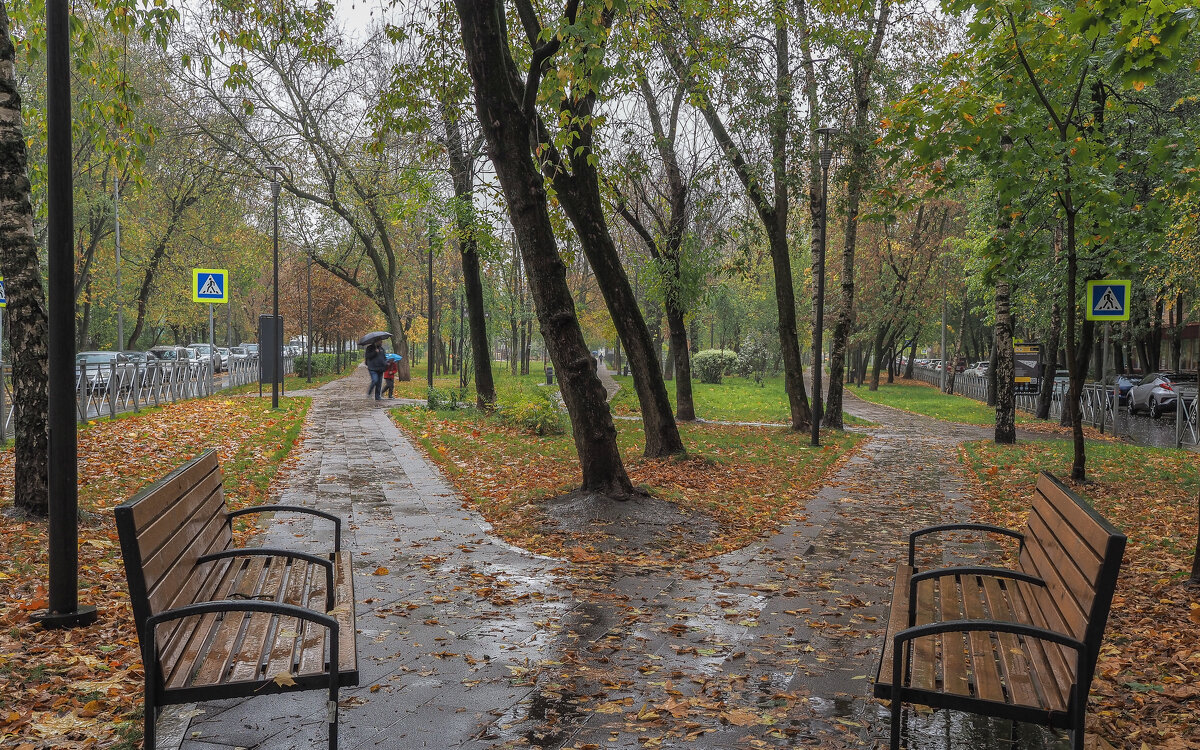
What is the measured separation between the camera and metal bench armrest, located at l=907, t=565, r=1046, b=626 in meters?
3.93

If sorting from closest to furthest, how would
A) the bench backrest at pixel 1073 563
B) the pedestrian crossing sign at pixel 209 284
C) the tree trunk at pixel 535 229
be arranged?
the bench backrest at pixel 1073 563 → the tree trunk at pixel 535 229 → the pedestrian crossing sign at pixel 209 284

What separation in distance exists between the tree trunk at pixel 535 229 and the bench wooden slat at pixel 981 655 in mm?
4557

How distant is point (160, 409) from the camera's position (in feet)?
58.8

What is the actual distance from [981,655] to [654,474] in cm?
754

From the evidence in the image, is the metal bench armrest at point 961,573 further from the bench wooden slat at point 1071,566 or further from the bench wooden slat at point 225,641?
the bench wooden slat at point 225,641

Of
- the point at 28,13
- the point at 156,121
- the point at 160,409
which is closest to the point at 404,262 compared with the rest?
the point at 156,121

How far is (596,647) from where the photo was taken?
15.9 ft

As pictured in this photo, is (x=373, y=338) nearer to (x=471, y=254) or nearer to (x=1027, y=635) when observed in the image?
(x=471, y=254)

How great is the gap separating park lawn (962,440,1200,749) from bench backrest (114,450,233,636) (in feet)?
12.9

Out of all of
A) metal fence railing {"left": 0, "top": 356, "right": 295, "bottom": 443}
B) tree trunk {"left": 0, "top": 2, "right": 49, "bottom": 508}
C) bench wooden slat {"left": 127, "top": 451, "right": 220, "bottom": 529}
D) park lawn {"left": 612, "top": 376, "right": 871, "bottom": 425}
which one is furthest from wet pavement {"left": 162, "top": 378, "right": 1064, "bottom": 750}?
park lawn {"left": 612, "top": 376, "right": 871, "bottom": 425}

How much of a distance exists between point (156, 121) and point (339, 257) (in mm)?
15691

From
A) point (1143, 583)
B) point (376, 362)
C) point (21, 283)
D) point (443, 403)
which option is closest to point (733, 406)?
point (443, 403)

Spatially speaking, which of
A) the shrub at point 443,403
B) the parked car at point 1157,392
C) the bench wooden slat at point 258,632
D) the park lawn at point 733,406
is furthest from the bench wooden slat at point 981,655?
the parked car at point 1157,392

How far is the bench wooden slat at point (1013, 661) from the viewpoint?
3.12m
